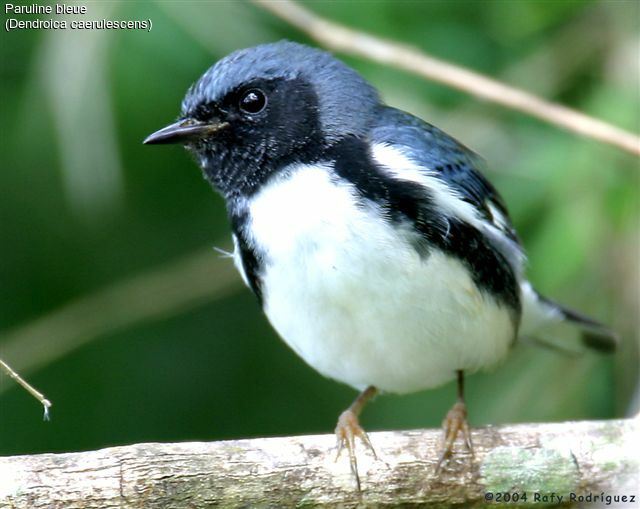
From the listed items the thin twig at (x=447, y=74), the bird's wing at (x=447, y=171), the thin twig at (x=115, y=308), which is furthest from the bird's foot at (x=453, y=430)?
the thin twig at (x=115, y=308)

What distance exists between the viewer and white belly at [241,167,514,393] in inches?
127

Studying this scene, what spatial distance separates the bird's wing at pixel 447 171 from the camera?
11.2 ft

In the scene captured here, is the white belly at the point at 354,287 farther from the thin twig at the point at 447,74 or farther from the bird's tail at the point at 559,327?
the thin twig at the point at 447,74

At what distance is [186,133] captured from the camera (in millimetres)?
3572

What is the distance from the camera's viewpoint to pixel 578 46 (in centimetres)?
488

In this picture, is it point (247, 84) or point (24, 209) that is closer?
point (247, 84)

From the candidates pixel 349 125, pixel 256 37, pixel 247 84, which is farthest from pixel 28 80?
pixel 349 125

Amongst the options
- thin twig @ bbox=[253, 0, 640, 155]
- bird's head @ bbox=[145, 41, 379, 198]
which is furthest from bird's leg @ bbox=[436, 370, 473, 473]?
thin twig @ bbox=[253, 0, 640, 155]

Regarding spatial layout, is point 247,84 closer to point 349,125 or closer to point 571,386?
point 349,125

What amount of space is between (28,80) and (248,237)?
1628mm

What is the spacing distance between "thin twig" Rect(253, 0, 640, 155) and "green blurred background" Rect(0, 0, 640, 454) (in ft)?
1.12

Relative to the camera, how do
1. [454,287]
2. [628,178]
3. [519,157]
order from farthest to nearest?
1. [519,157]
2. [628,178]
3. [454,287]

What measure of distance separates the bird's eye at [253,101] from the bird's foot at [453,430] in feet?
3.95

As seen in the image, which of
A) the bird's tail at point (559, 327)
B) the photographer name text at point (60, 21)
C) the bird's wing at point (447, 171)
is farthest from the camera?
the photographer name text at point (60, 21)
